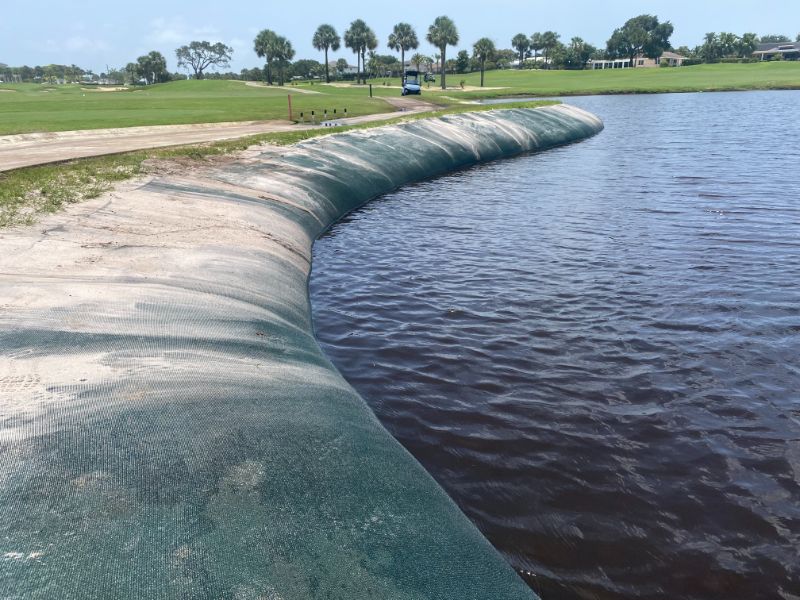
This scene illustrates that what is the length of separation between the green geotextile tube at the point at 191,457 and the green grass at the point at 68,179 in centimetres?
187

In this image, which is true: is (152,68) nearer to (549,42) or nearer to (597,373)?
(549,42)

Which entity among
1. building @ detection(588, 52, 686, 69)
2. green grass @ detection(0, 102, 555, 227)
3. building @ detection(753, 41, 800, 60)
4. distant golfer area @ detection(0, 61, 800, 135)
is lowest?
distant golfer area @ detection(0, 61, 800, 135)

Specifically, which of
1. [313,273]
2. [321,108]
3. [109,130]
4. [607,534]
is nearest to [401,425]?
[607,534]

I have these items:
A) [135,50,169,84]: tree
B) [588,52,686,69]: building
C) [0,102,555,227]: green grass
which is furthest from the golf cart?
[588,52,686,69]: building

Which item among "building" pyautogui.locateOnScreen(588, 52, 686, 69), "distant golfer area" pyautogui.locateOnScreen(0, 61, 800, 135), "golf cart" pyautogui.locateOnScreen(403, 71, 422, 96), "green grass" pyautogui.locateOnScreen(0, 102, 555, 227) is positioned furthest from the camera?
"building" pyautogui.locateOnScreen(588, 52, 686, 69)

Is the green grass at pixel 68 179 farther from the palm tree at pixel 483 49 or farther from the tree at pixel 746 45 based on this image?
the tree at pixel 746 45

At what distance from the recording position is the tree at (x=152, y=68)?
112 metres

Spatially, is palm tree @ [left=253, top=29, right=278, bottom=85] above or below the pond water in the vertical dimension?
above

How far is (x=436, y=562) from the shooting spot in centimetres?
341

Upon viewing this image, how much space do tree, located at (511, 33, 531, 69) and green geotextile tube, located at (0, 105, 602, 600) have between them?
6949 inches

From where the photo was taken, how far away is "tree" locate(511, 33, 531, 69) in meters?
168

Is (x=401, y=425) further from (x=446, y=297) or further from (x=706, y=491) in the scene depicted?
(x=446, y=297)

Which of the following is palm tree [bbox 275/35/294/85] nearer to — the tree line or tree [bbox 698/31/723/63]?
the tree line

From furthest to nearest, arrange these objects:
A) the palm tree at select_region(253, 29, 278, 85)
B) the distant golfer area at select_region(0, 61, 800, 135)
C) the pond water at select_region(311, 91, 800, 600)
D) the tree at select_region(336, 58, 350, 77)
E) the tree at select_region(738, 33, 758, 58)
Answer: the tree at select_region(336, 58, 350, 77), the tree at select_region(738, 33, 758, 58), the palm tree at select_region(253, 29, 278, 85), the distant golfer area at select_region(0, 61, 800, 135), the pond water at select_region(311, 91, 800, 600)
